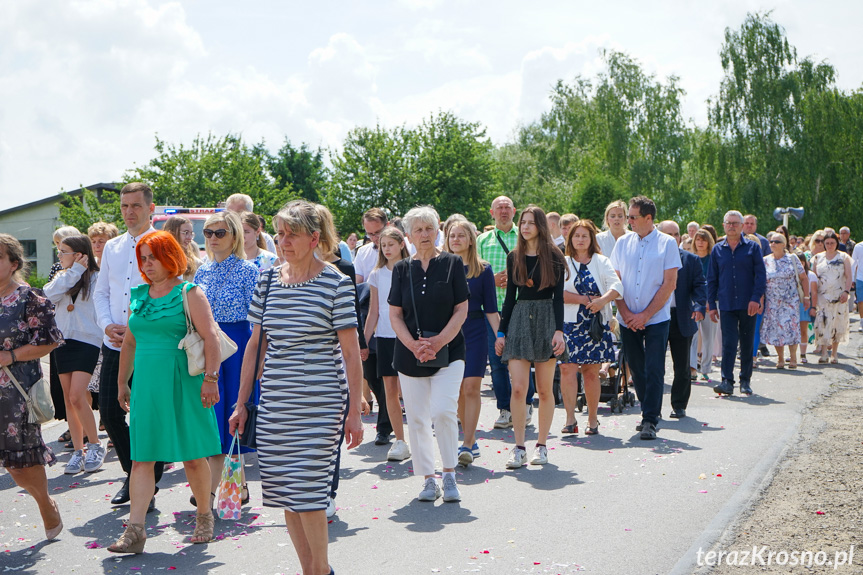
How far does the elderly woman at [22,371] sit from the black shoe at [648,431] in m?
5.45

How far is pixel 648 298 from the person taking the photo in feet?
30.2

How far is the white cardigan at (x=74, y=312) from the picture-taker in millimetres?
8461

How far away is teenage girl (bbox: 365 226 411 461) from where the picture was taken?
26.5 ft

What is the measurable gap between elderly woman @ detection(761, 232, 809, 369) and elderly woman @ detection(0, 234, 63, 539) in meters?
11.7

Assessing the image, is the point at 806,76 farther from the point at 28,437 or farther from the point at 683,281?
the point at 28,437

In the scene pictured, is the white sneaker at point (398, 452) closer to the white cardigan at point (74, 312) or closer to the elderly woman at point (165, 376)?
the elderly woman at point (165, 376)

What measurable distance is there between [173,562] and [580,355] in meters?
4.85

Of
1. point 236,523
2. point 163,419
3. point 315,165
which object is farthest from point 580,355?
point 315,165

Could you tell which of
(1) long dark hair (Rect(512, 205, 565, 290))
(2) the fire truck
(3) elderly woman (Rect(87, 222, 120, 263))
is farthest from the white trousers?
(2) the fire truck

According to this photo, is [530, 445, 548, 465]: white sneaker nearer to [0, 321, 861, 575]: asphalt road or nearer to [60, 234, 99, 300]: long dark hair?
[0, 321, 861, 575]: asphalt road

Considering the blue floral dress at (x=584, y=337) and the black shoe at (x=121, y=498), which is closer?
the black shoe at (x=121, y=498)

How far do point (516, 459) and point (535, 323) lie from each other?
47.2 inches

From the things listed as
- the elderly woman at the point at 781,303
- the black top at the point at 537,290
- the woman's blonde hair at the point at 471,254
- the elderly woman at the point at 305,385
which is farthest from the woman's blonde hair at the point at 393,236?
the elderly woman at the point at 781,303

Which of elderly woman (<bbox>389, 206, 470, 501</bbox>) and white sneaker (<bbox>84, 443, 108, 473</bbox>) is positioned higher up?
elderly woman (<bbox>389, 206, 470, 501</bbox>)
